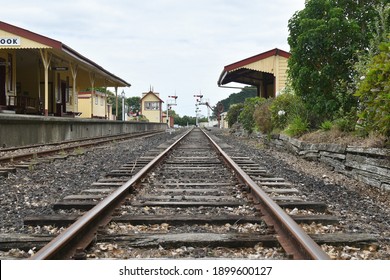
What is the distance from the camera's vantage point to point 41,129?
1426 centimetres

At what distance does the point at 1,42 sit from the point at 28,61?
17.6 feet

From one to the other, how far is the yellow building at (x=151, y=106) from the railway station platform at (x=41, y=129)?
41.1m

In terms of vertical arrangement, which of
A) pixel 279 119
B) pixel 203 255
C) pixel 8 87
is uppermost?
pixel 8 87

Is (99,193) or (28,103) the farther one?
(28,103)

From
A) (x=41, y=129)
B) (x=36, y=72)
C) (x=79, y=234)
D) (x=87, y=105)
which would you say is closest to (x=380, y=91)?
(x=79, y=234)

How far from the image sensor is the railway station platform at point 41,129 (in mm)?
11953

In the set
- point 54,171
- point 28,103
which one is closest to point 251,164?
point 54,171

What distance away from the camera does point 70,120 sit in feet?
55.4

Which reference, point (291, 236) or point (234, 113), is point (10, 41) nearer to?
point (291, 236)

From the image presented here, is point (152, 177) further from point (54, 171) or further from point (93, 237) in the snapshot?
point (93, 237)

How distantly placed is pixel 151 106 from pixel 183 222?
6065 centimetres

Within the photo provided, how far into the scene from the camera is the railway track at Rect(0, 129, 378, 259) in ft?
9.47

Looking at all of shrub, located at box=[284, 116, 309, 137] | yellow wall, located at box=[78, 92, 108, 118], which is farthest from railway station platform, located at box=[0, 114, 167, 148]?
Result: yellow wall, located at box=[78, 92, 108, 118]

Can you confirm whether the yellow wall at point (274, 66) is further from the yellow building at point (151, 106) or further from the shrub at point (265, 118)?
the yellow building at point (151, 106)
